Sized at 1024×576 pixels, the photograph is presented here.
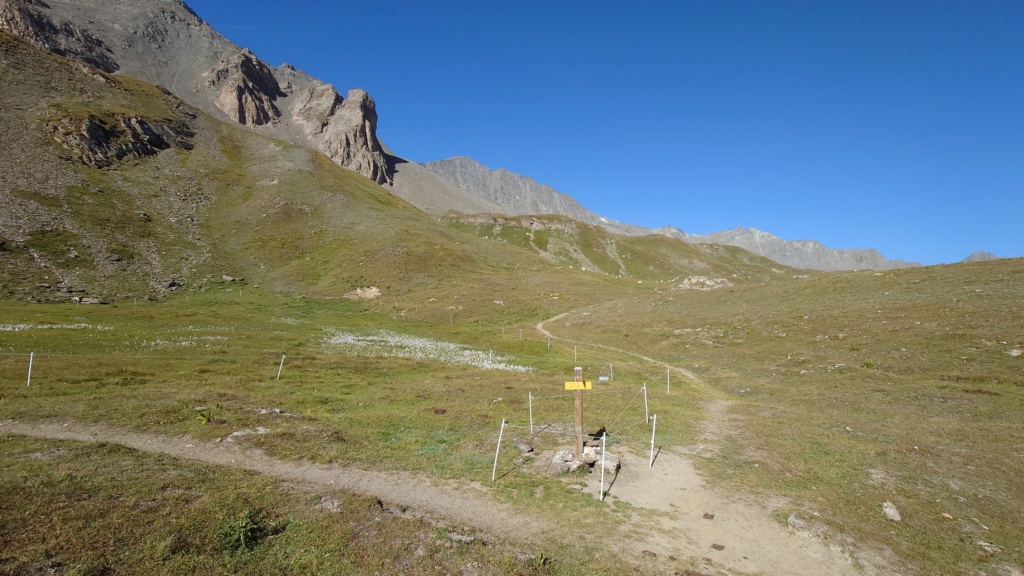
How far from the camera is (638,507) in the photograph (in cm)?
1413

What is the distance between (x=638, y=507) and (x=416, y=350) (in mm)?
34581

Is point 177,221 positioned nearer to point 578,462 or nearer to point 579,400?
point 579,400

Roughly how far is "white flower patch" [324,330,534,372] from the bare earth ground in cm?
2223

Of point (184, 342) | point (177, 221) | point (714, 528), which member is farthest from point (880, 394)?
point (177, 221)

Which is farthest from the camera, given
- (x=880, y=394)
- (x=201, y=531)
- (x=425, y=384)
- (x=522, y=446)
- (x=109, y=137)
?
(x=109, y=137)

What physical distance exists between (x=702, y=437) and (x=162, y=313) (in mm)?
61676

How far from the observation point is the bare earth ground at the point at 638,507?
11.5 meters

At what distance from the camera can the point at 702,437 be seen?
21.2 metres

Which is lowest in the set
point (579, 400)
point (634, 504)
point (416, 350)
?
point (416, 350)

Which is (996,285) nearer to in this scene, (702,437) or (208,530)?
(702,437)

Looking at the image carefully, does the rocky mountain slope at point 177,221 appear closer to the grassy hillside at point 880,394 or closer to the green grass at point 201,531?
the grassy hillside at point 880,394

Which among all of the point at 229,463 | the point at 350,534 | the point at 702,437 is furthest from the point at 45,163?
the point at 702,437

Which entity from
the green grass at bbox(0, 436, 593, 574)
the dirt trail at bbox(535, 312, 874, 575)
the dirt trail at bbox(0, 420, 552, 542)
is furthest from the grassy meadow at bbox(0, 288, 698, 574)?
the dirt trail at bbox(535, 312, 874, 575)

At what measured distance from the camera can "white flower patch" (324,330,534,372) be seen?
1608 inches
